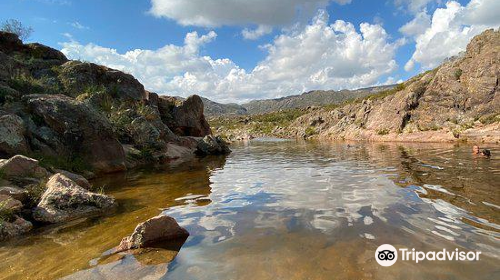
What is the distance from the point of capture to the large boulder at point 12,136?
12.9m

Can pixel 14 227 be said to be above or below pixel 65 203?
below

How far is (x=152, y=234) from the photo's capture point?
616 centimetres

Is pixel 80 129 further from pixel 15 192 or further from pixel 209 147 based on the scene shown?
pixel 209 147

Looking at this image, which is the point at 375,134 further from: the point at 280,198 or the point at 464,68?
the point at 280,198

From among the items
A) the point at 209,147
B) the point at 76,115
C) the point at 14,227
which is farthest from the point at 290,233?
the point at 209,147

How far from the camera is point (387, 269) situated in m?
4.73

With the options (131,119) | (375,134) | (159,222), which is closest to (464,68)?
(375,134)

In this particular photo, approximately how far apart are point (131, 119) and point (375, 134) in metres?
34.3

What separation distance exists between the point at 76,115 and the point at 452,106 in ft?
130

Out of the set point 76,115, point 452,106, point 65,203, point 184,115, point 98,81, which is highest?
point 98,81

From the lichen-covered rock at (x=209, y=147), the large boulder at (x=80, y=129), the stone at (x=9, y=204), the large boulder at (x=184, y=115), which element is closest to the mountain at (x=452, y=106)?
the lichen-covered rock at (x=209, y=147)

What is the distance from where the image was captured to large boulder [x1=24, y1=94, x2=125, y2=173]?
16.2m

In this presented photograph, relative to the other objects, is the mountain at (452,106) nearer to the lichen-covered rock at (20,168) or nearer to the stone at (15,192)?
the lichen-covered rock at (20,168)

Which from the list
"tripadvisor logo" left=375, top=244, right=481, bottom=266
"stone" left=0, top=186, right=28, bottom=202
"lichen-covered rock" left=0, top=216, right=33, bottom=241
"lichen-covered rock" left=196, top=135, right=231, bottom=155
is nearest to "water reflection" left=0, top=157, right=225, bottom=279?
"lichen-covered rock" left=0, top=216, right=33, bottom=241
